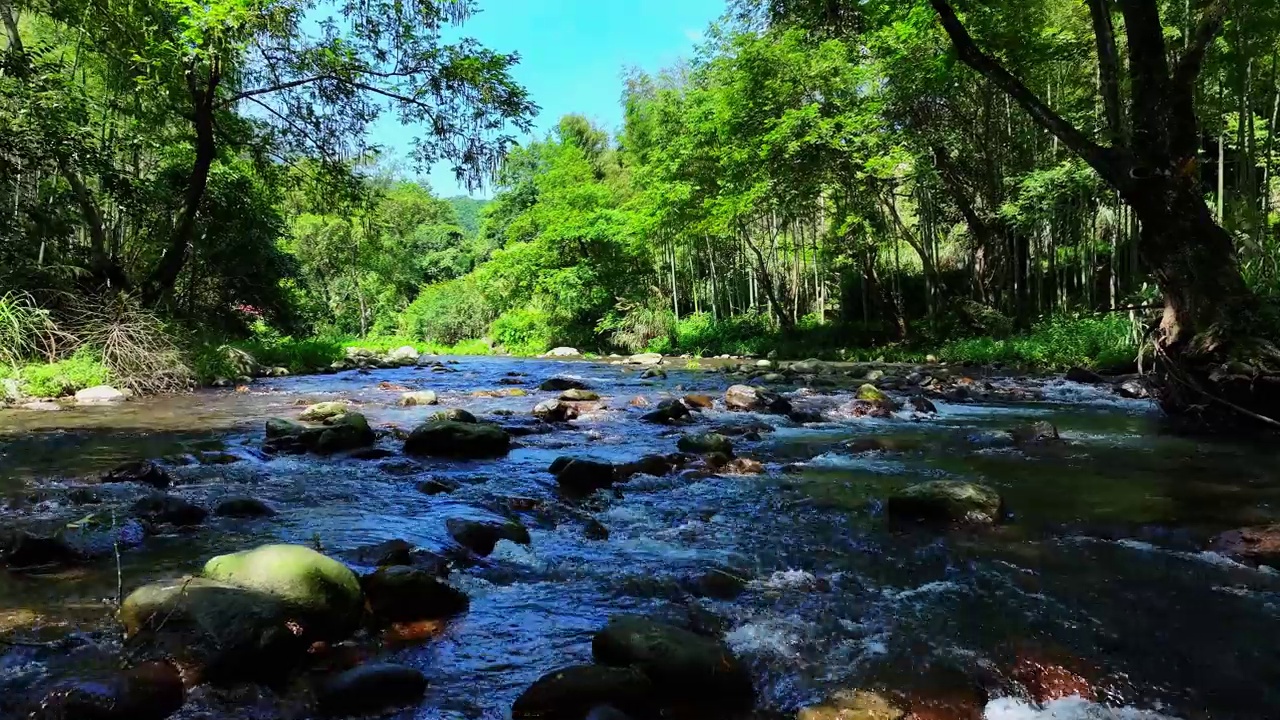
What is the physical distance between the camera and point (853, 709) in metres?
2.77

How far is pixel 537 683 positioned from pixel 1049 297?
23.8m

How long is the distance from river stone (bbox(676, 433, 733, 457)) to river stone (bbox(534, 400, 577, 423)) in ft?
9.40

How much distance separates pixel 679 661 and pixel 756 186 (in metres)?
20.3

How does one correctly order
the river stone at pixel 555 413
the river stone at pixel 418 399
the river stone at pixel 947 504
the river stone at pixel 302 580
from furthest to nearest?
the river stone at pixel 418 399 → the river stone at pixel 555 413 → the river stone at pixel 947 504 → the river stone at pixel 302 580

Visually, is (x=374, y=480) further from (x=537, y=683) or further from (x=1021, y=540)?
(x=1021, y=540)

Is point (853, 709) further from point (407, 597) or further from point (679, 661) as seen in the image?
point (407, 597)

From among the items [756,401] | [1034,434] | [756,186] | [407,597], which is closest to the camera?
[407,597]

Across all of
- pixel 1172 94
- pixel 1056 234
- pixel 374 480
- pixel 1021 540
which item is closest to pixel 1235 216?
pixel 1172 94

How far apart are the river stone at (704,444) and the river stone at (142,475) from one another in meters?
4.93

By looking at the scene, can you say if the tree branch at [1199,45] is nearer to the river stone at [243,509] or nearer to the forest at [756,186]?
the forest at [756,186]

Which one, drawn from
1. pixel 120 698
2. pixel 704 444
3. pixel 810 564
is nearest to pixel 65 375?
pixel 704 444

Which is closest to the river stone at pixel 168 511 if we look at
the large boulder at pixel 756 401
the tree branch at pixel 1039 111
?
the large boulder at pixel 756 401

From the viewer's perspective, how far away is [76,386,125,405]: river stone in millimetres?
11619

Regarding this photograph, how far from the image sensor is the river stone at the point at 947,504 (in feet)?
17.0
